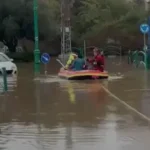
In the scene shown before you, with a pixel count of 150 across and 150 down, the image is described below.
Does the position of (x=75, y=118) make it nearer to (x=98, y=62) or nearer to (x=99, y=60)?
(x=99, y=60)

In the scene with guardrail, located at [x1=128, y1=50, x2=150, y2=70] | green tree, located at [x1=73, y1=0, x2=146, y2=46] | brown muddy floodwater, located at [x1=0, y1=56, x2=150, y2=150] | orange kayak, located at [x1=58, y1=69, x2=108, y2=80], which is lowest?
brown muddy floodwater, located at [x1=0, y1=56, x2=150, y2=150]

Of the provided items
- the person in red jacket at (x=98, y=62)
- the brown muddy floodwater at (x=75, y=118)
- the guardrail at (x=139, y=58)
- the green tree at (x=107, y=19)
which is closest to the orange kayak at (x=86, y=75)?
the person in red jacket at (x=98, y=62)

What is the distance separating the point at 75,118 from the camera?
11930 mm

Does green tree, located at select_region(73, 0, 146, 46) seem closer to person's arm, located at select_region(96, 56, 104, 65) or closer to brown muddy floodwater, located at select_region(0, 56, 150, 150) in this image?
person's arm, located at select_region(96, 56, 104, 65)

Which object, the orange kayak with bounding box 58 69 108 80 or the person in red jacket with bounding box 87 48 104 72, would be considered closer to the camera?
the orange kayak with bounding box 58 69 108 80

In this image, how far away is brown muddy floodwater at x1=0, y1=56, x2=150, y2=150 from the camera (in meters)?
9.01

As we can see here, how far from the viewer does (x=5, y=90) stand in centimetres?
1855

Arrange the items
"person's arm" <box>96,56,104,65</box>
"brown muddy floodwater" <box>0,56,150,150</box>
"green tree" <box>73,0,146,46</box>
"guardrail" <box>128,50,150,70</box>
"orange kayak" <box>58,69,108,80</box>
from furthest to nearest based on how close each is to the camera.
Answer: "green tree" <box>73,0,146,46</box>, "guardrail" <box>128,50,150,70</box>, "person's arm" <box>96,56,104,65</box>, "orange kayak" <box>58,69,108,80</box>, "brown muddy floodwater" <box>0,56,150,150</box>

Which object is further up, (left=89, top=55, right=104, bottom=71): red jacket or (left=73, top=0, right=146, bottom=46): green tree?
(left=73, top=0, right=146, bottom=46): green tree

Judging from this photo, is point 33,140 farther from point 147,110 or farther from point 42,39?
point 42,39

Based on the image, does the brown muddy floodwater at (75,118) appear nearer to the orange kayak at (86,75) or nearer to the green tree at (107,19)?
the orange kayak at (86,75)

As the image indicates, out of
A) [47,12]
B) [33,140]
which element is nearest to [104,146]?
[33,140]

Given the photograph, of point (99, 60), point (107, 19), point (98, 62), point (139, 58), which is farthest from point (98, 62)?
point (107, 19)

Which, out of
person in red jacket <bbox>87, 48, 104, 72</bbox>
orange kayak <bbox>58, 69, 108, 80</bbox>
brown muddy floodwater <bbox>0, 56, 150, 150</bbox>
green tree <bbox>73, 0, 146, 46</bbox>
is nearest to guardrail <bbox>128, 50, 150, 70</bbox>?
person in red jacket <bbox>87, 48, 104, 72</bbox>
